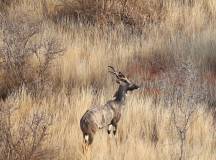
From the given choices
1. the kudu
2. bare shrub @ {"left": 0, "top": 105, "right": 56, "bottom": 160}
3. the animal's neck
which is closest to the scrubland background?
bare shrub @ {"left": 0, "top": 105, "right": 56, "bottom": 160}

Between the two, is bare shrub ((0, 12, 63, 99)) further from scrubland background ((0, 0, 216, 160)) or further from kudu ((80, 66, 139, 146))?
kudu ((80, 66, 139, 146))

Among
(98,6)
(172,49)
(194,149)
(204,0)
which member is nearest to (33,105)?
(194,149)

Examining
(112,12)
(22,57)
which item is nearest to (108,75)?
(22,57)

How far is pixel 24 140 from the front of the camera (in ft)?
22.6

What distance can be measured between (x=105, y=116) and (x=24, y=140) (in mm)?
1053

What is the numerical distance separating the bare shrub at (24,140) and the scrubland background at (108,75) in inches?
0.4

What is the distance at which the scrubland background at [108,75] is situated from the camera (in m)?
7.27

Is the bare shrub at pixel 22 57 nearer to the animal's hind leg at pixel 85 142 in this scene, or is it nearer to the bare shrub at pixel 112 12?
the animal's hind leg at pixel 85 142

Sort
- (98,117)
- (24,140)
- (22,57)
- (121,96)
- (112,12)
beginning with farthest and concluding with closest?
(112,12), (22,57), (121,96), (98,117), (24,140)

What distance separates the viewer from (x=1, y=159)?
6.60 m

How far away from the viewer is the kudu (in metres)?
7.02

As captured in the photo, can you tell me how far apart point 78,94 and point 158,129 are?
4.82 ft

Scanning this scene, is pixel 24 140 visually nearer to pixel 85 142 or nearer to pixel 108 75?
pixel 85 142

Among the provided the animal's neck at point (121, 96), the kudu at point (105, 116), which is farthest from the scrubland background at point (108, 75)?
the animal's neck at point (121, 96)
